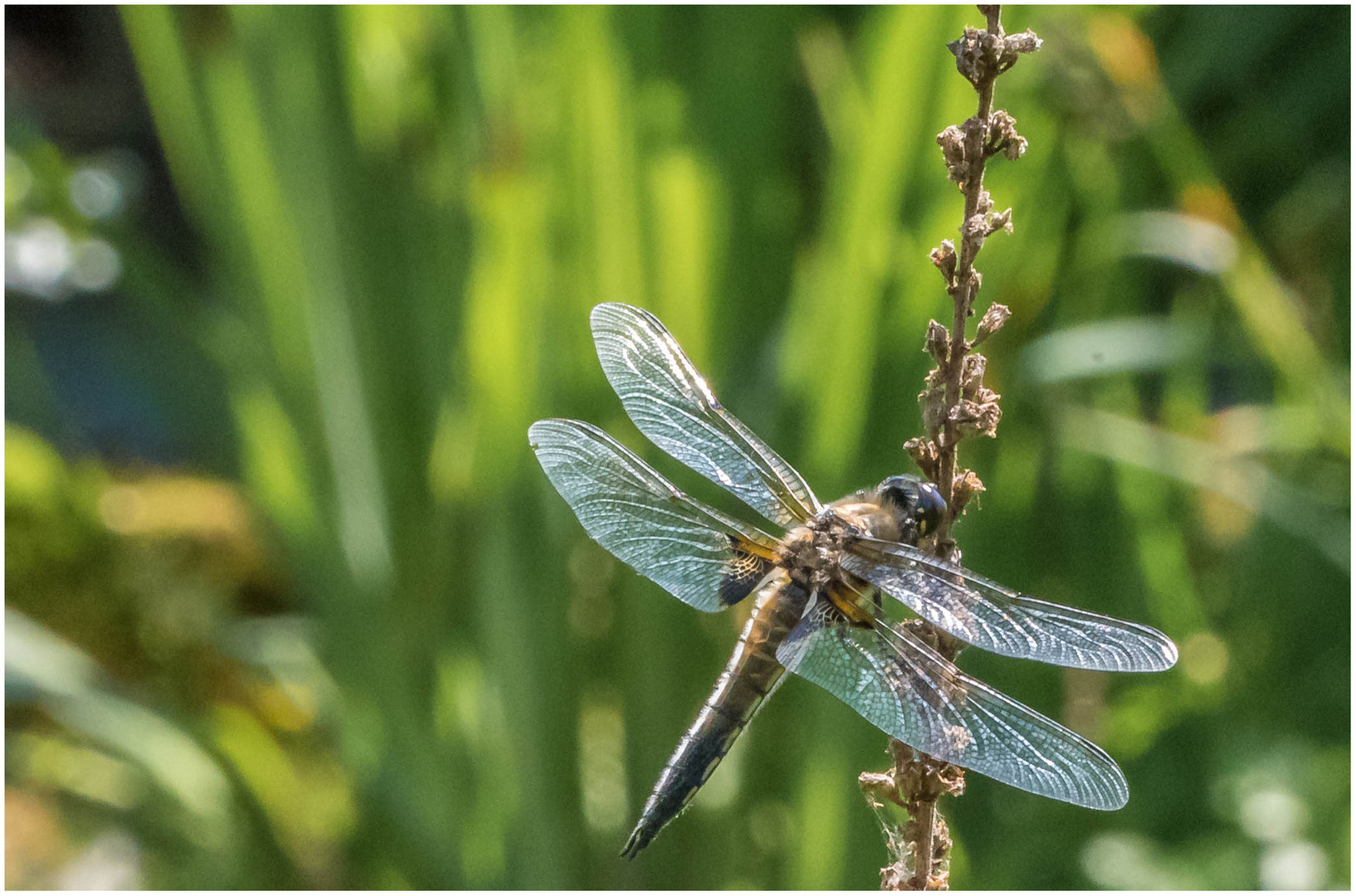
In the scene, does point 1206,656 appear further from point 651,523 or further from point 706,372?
point 651,523

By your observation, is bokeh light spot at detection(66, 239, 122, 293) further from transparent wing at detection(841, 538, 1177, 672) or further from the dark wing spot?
transparent wing at detection(841, 538, 1177, 672)

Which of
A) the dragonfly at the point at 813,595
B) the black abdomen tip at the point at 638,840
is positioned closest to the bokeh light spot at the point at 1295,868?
the dragonfly at the point at 813,595

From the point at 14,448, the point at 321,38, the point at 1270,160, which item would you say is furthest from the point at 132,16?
the point at 1270,160

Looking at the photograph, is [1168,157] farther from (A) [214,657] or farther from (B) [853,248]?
(A) [214,657]

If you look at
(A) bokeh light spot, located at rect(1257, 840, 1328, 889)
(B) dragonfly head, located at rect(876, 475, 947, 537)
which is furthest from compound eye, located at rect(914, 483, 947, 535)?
(A) bokeh light spot, located at rect(1257, 840, 1328, 889)

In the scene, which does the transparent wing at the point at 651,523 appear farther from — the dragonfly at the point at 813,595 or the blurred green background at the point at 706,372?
the blurred green background at the point at 706,372
